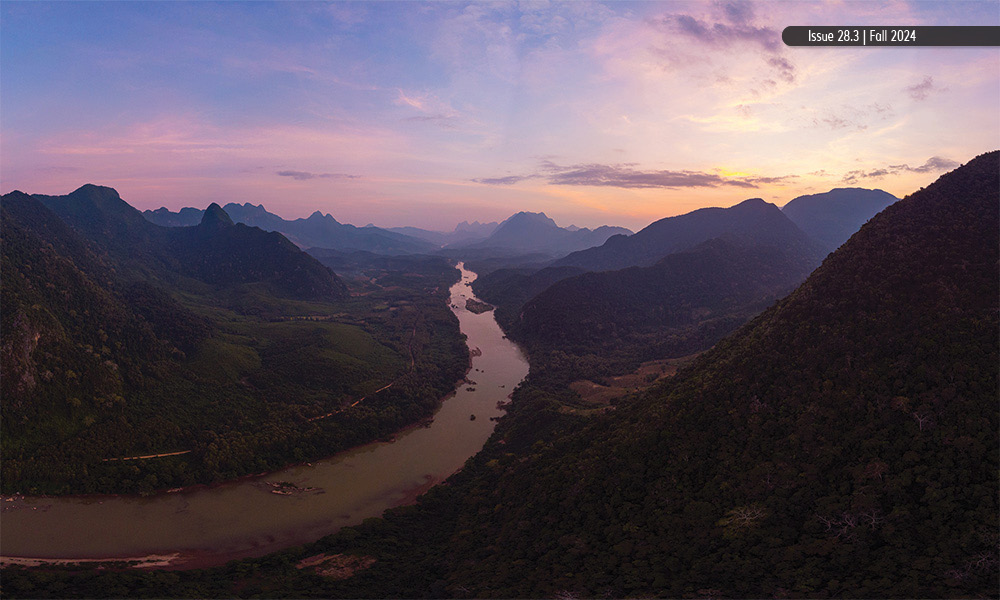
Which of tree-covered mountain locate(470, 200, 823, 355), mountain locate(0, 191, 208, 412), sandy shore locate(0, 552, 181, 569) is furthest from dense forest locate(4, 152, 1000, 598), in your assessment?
tree-covered mountain locate(470, 200, 823, 355)

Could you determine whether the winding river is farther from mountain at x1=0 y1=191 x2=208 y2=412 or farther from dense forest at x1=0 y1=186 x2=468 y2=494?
mountain at x1=0 y1=191 x2=208 y2=412

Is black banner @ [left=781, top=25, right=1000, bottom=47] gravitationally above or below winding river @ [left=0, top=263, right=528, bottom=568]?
above

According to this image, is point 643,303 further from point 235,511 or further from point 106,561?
point 106,561

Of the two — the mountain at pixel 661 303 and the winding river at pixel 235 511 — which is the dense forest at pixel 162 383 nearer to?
the winding river at pixel 235 511

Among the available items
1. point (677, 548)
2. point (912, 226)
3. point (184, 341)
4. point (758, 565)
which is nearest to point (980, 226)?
point (912, 226)

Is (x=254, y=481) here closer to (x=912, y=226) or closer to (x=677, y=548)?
(x=677, y=548)

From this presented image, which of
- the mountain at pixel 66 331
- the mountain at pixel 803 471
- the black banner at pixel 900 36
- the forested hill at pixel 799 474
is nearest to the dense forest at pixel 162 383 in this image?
the mountain at pixel 66 331
